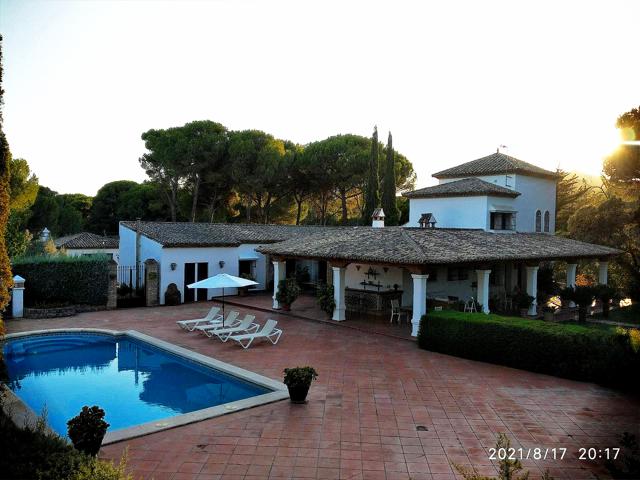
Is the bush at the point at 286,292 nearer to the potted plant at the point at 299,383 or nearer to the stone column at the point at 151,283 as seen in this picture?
the stone column at the point at 151,283

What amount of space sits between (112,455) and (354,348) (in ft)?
28.9

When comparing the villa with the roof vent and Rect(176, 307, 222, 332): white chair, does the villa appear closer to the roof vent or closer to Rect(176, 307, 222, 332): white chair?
the roof vent

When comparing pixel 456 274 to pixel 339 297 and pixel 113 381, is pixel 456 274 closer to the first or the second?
pixel 339 297

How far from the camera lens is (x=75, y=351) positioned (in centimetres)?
1625

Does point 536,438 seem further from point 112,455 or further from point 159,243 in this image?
point 159,243

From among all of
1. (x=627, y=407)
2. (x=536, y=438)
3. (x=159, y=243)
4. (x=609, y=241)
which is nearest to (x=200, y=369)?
(x=536, y=438)

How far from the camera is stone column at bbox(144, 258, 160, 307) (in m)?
23.8

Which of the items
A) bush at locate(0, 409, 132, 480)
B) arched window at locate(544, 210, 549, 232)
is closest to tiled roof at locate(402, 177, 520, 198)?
arched window at locate(544, 210, 549, 232)

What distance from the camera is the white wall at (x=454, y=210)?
25.3 metres

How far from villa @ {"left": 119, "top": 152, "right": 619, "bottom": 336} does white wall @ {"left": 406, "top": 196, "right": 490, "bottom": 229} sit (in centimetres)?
5

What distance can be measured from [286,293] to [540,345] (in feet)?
37.7

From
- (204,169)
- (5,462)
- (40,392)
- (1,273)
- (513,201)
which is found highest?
(204,169)

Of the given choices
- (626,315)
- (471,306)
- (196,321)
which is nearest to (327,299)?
(196,321)

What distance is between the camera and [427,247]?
1803 centimetres
